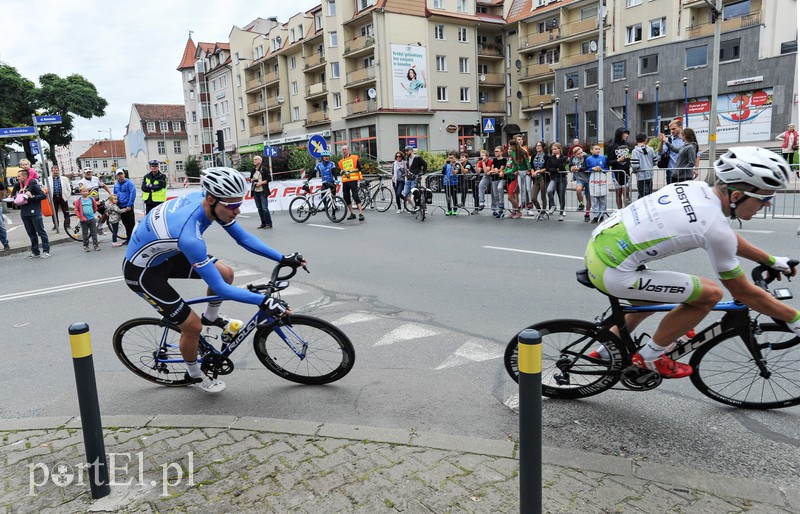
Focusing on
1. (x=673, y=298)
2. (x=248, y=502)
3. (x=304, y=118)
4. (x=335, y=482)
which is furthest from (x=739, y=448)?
(x=304, y=118)

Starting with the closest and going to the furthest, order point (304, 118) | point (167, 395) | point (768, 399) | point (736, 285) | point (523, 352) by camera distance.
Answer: point (523, 352), point (736, 285), point (768, 399), point (167, 395), point (304, 118)

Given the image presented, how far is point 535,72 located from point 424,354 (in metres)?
52.6

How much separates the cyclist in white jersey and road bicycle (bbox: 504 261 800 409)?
0.11 meters

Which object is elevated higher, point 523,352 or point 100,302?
point 523,352

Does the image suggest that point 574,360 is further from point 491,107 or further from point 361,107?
point 491,107

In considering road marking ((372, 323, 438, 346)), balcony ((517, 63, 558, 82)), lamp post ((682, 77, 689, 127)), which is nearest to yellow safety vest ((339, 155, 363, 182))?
road marking ((372, 323, 438, 346))

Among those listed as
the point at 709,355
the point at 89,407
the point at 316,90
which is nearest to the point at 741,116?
the point at 316,90

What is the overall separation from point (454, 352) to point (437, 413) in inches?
50.3

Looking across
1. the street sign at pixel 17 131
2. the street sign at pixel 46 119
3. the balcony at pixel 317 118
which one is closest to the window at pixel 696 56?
the balcony at pixel 317 118

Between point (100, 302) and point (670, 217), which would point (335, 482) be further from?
point (100, 302)

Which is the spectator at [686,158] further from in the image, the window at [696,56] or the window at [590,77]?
the window at [590,77]

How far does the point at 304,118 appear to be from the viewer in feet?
193

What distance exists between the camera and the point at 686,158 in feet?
42.0

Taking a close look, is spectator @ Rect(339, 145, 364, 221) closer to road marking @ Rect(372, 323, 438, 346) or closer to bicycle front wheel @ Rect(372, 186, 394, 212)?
bicycle front wheel @ Rect(372, 186, 394, 212)
